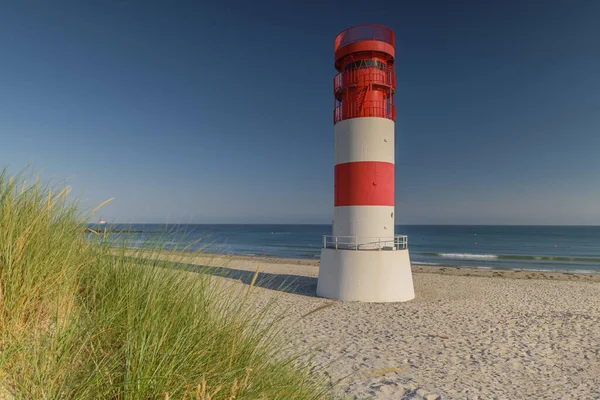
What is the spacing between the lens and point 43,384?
1.66 metres

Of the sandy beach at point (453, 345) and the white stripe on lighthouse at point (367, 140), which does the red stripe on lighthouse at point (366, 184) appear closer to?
the white stripe on lighthouse at point (367, 140)

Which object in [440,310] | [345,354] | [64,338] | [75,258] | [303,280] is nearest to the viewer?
[64,338]

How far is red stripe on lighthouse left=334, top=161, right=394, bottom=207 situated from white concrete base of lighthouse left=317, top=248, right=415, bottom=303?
1654mm

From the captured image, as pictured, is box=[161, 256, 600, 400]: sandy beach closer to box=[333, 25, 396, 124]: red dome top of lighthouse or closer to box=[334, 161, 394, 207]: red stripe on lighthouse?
box=[334, 161, 394, 207]: red stripe on lighthouse

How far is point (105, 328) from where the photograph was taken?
85.2 inches

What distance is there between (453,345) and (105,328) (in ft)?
24.5

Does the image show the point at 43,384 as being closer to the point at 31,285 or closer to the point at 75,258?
the point at 31,285

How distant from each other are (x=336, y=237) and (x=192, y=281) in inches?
339

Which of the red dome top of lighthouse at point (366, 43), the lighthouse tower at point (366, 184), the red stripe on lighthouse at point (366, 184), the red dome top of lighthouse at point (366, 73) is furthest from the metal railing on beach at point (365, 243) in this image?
the red dome top of lighthouse at point (366, 43)

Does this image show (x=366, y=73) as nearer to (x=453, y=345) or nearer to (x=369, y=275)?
(x=369, y=275)

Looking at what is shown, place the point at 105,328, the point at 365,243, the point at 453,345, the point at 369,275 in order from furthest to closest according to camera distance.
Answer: the point at 365,243, the point at 369,275, the point at 453,345, the point at 105,328

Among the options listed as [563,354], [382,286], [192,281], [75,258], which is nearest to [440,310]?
[382,286]

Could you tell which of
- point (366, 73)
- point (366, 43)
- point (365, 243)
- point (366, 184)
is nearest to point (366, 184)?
point (366, 184)

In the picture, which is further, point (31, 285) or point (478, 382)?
point (478, 382)
